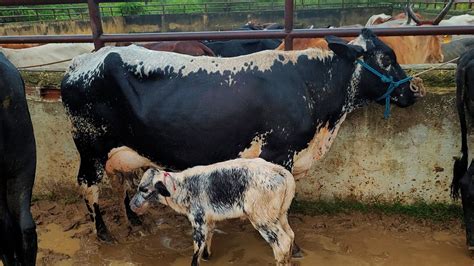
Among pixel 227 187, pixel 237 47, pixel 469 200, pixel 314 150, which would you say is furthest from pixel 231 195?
pixel 237 47

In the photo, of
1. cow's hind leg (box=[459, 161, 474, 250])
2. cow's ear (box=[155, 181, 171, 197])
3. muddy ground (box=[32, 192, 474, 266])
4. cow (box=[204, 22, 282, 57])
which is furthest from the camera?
cow (box=[204, 22, 282, 57])

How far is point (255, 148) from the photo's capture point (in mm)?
3912

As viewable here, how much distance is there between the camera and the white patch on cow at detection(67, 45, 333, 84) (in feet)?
12.9

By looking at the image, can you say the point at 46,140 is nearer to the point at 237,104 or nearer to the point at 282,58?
the point at 237,104

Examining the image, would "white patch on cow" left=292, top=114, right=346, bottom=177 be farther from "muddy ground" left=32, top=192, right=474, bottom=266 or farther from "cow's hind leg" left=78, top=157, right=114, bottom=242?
"cow's hind leg" left=78, top=157, right=114, bottom=242

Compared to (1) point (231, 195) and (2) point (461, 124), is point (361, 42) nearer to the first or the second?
(2) point (461, 124)

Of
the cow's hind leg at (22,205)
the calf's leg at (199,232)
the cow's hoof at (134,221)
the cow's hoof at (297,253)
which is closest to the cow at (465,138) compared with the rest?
the cow's hoof at (297,253)

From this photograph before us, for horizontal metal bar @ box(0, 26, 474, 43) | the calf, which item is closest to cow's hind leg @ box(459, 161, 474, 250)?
horizontal metal bar @ box(0, 26, 474, 43)

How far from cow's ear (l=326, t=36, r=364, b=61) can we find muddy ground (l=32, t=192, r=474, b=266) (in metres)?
1.80

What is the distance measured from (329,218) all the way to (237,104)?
74.5 inches

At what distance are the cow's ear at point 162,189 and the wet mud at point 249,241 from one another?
858 mm

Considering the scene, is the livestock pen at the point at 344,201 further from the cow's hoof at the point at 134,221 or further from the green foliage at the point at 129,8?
the green foliage at the point at 129,8

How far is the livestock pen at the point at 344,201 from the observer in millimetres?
4242

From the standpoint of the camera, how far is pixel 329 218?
487 centimetres
